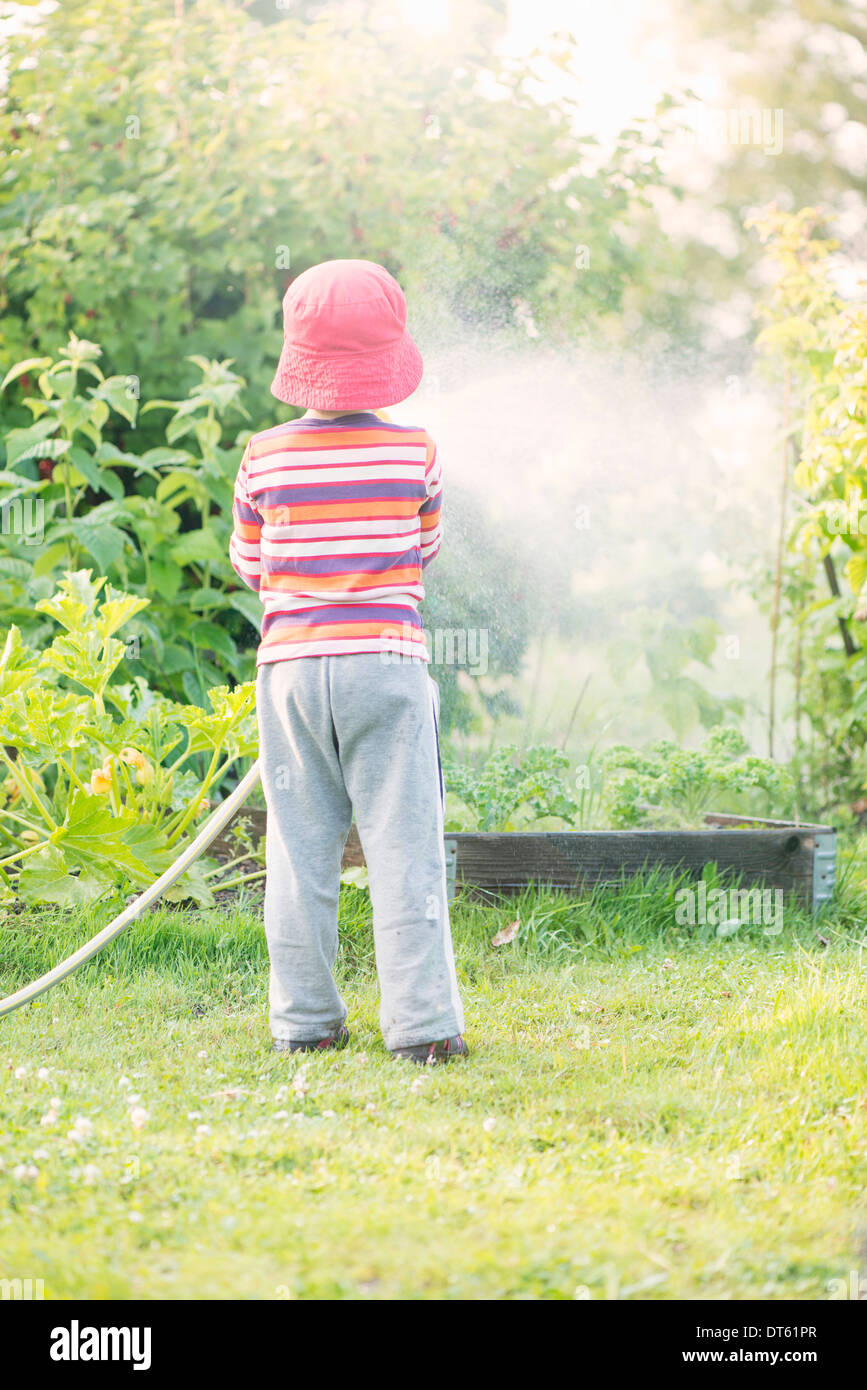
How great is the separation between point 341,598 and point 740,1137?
110cm

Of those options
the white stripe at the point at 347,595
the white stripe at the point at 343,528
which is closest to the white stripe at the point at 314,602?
the white stripe at the point at 347,595

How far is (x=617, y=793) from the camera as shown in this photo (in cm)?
349

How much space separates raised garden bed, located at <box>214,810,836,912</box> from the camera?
3.16m

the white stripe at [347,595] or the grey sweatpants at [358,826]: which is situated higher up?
the white stripe at [347,595]

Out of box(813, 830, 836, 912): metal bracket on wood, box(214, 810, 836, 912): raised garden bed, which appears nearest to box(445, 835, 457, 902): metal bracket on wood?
box(214, 810, 836, 912): raised garden bed

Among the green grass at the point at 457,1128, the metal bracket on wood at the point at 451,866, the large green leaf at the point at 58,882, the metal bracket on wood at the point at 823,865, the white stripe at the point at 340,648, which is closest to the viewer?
the green grass at the point at 457,1128

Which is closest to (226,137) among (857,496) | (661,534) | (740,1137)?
(661,534)

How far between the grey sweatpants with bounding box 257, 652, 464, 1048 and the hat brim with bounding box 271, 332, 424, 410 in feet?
1.52

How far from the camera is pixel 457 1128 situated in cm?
187

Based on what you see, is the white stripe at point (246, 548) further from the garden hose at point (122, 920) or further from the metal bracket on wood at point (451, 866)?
the metal bracket on wood at point (451, 866)

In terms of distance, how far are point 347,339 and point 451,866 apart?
142 centimetres

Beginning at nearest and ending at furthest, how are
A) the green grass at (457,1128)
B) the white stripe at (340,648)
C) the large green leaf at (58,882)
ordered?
the green grass at (457,1128) < the white stripe at (340,648) < the large green leaf at (58,882)

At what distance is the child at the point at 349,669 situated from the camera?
2.18 m

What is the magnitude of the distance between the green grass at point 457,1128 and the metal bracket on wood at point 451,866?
0.45 feet
